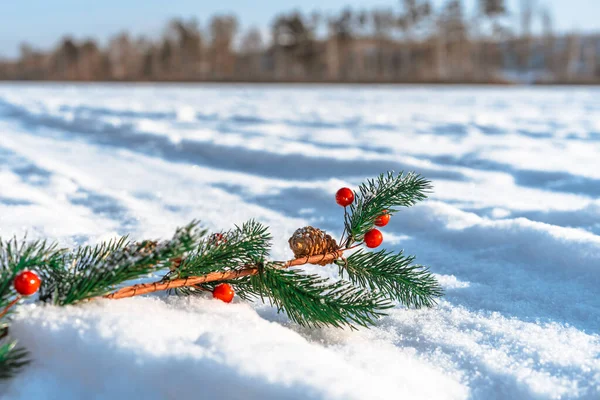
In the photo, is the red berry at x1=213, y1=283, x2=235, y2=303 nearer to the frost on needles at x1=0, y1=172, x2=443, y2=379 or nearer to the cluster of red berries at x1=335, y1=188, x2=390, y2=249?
the frost on needles at x1=0, y1=172, x2=443, y2=379

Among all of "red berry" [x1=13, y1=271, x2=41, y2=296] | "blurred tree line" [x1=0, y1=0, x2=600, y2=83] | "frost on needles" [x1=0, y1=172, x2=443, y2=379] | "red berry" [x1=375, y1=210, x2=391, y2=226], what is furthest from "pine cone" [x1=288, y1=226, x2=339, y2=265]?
"blurred tree line" [x1=0, y1=0, x2=600, y2=83]

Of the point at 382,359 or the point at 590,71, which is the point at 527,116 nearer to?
the point at 382,359

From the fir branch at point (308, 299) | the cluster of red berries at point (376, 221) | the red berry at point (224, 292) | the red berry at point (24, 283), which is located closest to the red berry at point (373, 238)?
the cluster of red berries at point (376, 221)

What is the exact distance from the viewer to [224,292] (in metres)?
1.11

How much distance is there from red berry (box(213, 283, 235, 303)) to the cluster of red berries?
289 mm

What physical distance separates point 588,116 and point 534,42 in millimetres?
62079

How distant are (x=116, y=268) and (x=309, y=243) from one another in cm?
38

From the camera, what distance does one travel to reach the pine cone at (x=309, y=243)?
3.69 ft

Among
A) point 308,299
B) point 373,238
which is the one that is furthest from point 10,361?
point 373,238

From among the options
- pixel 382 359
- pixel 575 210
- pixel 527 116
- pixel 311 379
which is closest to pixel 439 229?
pixel 575 210

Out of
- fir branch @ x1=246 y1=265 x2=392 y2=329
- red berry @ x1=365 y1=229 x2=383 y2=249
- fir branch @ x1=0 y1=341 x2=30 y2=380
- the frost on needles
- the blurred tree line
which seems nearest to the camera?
A: fir branch @ x1=0 y1=341 x2=30 y2=380

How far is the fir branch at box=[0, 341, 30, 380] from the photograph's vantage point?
2.67 feet

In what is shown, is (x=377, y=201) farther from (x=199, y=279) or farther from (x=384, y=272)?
(x=199, y=279)

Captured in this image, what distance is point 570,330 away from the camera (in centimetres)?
122
